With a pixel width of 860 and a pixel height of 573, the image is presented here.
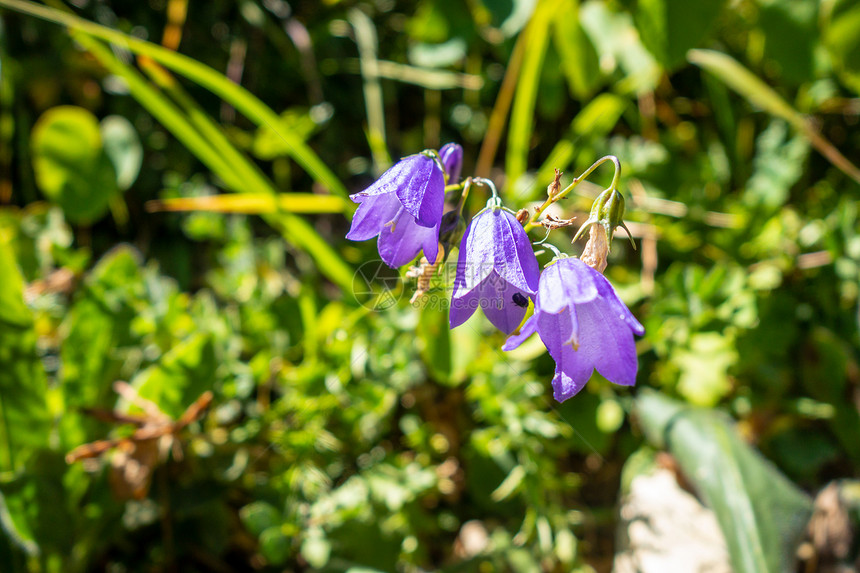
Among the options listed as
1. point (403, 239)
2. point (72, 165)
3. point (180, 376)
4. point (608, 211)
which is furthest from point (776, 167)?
point (72, 165)

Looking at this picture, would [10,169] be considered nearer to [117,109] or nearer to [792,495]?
[117,109]

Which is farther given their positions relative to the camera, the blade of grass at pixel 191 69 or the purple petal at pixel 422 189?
the blade of grass at pixel 191 69

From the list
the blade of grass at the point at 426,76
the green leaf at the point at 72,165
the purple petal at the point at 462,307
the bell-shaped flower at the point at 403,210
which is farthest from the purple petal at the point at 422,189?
the green leaf at the point at 72,165

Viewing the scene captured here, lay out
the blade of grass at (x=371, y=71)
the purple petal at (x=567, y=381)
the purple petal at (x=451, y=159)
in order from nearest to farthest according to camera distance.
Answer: the purple petal at (x=567, y=381), the purple petal at (x=451, y=159), the blade of grass at (x=371, y=71)

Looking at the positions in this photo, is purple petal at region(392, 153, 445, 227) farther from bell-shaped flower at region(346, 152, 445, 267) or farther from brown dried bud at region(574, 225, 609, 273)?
brown dried bud at region(574, 225, 609, 273)

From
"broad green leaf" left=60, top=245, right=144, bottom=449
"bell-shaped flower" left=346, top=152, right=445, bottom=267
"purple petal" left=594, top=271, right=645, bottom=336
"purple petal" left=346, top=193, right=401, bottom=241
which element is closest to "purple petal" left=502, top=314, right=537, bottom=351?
"purple petal" left=594, top=271, right=645, bottom=336

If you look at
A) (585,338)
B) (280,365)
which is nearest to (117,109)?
(280,365)

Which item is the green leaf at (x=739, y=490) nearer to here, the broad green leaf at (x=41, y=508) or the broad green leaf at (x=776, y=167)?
the broad green leaf at (x=776, y=167)

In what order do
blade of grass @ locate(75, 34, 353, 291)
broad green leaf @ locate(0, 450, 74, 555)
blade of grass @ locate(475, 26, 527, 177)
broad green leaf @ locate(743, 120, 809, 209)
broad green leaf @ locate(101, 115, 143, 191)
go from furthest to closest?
broad green leaf @ locate(101, 115, 143, 191) < blade of grass @ locate(475, 26, 527, 177) < broad green leaf @ locate(743, 120, 809, 209) < blade of grass @ locate(75, 34, 353, 291) < broad green leaf @ locate(0, 450, 74, 555)
